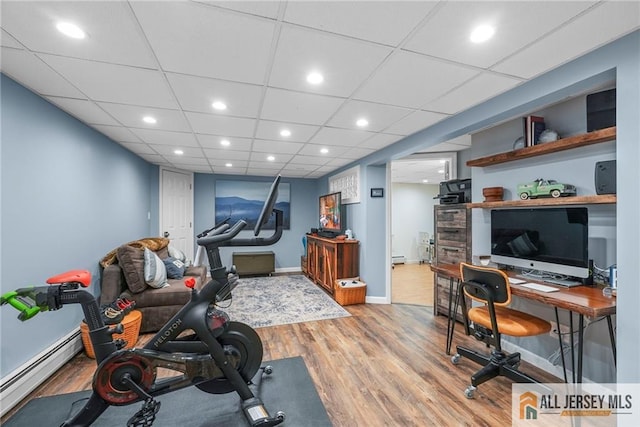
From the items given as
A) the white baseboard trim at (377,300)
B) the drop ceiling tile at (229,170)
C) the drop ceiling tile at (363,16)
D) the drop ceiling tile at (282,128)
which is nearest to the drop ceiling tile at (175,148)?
the drop ceiling tile at (229,170)

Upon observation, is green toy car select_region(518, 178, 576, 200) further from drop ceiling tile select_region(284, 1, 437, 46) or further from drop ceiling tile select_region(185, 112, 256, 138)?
drop ceiling tile select_region(185, 112, 256, 138)

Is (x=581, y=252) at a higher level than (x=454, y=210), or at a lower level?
lower

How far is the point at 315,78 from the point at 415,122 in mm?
1361

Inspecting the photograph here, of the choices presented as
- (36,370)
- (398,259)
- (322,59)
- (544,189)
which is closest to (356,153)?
(544,189)

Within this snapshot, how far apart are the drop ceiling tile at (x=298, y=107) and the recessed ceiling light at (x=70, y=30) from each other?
1090mm

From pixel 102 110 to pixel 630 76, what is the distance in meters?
3.86

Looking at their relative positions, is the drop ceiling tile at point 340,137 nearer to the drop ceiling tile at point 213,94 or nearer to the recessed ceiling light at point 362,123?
the recessed ceiling light at point 362,123

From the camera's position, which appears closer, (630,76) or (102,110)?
(630,76)

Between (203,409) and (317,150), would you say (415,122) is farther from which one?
(203,409)

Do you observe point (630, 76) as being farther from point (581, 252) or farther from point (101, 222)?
point (101, 222)

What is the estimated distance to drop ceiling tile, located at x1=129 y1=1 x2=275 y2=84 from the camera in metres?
1.26

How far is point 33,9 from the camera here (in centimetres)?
122

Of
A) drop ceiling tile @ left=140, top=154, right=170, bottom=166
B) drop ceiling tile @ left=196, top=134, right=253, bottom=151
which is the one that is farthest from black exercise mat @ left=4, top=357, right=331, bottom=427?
drop ceiling tile @ left=140, top=154, right=170, bottom=166

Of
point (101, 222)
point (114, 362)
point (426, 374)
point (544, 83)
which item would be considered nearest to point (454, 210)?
point (544, 83)
